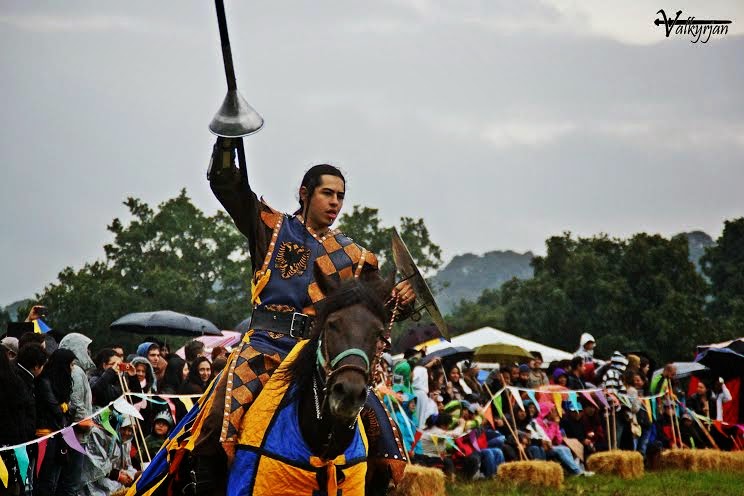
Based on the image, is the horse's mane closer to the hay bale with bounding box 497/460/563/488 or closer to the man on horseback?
the man on horseback

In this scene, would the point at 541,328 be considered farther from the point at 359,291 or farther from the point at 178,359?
the point at 359,291

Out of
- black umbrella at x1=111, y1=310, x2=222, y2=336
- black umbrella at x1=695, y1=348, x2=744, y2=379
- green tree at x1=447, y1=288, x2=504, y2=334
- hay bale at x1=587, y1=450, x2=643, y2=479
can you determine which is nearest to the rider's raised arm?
hay bale at x1=587, y1=450, x2=643, y2=479

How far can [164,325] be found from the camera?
2012 cm

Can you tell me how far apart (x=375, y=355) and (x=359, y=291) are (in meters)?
0.36

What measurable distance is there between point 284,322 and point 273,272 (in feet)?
1.15

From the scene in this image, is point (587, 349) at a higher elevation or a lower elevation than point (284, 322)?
higher

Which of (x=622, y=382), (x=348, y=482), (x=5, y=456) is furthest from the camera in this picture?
(x=622, y=382)

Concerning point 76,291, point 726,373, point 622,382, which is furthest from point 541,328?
point 622,382

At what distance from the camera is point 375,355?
559cm

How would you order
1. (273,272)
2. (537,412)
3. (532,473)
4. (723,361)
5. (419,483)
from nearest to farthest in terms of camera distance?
(273,272)
(419,483)
(532,473)
(537,412)
(723,361)

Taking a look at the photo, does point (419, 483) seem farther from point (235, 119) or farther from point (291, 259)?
point (235, 119)

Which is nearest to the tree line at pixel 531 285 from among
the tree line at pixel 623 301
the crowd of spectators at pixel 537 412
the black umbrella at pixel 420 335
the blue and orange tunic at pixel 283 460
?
the tree line at pixel 623 301

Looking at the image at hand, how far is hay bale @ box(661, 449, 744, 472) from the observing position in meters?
17.3

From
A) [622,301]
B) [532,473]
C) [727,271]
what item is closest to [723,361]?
[532,473]
